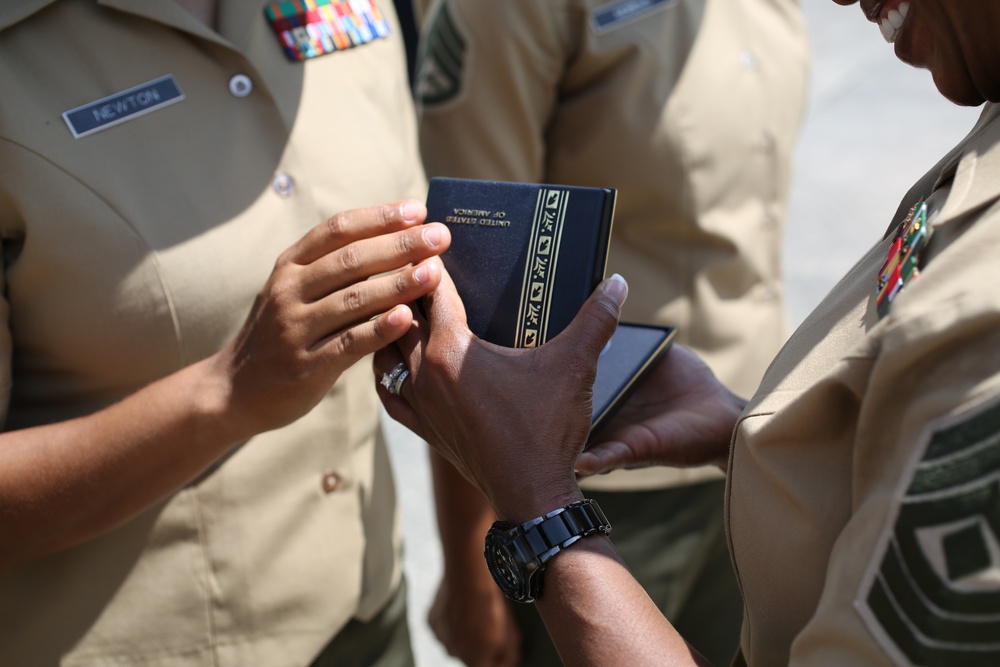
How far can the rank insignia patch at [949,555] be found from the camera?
0.64 m

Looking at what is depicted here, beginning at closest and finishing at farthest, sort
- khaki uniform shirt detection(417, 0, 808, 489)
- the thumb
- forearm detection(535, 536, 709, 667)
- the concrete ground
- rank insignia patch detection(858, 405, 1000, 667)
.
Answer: rank insignia patch detection(858, 405, 1000, 667) → forearm detection(535, 536, 709, 667) → the thumb → khaki uniform shirt detection(417, 0, 808, 489) → the concrete ground

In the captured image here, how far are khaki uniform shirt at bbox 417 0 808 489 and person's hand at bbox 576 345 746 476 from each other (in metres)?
0.36

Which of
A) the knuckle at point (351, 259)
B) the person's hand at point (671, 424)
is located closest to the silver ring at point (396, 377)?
the knuckle at point (351, 259)

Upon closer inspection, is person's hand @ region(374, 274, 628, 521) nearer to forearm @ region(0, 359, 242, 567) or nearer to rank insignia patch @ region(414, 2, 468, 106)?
forearm @ region(0, 359, 242, 567)

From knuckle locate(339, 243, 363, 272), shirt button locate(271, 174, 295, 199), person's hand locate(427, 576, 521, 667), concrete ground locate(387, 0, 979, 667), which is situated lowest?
concrete ground locate(387, 0, 979, 667)

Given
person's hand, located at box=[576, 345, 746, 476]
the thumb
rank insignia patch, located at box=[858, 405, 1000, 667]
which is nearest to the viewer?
rank insignia patch, located at box=[858, 405, 1000, 667]

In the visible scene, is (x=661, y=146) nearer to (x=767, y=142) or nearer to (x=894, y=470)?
(x=767, y=142)

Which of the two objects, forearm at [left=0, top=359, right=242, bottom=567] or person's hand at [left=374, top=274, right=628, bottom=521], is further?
forearm at [left=0, top=359, right=242, bottom=567]

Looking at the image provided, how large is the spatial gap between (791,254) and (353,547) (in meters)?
3.34

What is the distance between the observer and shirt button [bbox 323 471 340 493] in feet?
4.69

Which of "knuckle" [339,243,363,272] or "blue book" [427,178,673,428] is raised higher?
"knuckle" [339,243,363,272]

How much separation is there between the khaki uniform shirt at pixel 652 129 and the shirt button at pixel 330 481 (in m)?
0.53

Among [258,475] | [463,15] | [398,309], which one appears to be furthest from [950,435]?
[463,15]

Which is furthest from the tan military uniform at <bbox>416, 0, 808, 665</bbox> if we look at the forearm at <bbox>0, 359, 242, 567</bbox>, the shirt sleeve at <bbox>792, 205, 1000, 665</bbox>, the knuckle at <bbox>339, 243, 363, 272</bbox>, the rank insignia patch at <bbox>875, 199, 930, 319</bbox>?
the shirt sleeve at <bbox>792, 205, 1000, 665</bbox>
